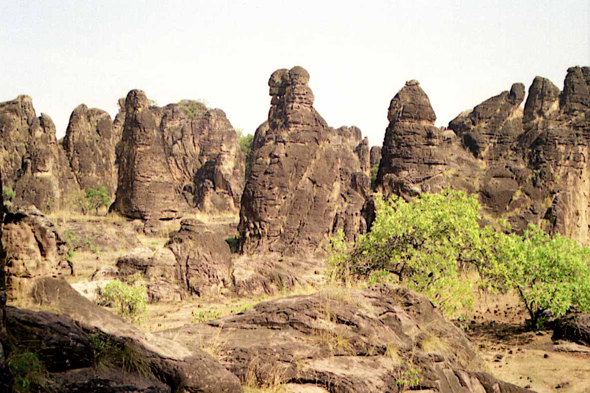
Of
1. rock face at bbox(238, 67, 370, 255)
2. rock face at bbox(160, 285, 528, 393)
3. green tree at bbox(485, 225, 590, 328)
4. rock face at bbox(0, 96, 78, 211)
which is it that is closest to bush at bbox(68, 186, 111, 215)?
rock face at bbox(0, 96, 78, 211)

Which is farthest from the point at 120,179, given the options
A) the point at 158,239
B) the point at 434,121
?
the point at 434,121

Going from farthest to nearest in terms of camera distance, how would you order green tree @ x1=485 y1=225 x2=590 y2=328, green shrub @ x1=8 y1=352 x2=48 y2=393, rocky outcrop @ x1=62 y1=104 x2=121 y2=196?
rocky outcrop @ x1=62 y1=104 x2=121 y2=196, green tree @ x1=485 y1=225 x2=590 y2=328, green shrub @ x1=8 y1=352 x2=48 y2=393

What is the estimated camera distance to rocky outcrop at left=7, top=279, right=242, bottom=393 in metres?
4.29

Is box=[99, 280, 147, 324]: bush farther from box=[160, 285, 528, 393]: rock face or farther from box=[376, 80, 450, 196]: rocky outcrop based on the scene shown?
box=[376, 80, 450, 196]: rocky outcrop

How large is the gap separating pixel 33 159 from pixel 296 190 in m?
19.1

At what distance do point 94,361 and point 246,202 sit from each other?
2652cm

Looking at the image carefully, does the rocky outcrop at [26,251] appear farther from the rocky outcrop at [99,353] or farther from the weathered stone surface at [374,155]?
the weathered stone surface at [374,155]

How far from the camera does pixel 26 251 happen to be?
21.0ft

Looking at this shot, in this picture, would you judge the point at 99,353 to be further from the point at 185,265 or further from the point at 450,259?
the point at 185,265

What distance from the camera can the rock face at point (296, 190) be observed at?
29.9 metres

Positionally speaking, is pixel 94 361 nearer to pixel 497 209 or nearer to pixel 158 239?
pixel 158 239

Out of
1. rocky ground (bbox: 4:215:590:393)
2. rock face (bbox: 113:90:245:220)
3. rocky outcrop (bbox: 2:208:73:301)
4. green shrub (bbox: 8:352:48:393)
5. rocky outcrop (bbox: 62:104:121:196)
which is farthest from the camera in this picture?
rocky outcrop (bbox: 62:104:121:196)

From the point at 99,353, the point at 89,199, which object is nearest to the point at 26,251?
the point at 99,353

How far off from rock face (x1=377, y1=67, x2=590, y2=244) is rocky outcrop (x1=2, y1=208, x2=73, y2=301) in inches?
932
